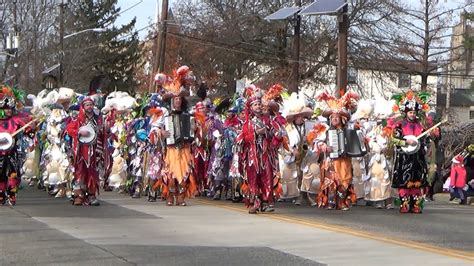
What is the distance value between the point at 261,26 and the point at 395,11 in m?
7.02

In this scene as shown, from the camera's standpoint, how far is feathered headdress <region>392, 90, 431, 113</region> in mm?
15875

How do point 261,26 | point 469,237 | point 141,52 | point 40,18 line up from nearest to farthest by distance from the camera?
point 469,237 → point 261,26 → point 40,18 → point 141,52

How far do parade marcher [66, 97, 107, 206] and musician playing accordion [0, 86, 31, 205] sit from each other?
99 centimetres

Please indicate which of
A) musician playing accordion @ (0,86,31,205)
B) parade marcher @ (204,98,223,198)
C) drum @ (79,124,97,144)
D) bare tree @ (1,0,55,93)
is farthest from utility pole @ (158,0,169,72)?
drum @ (79,124,97,144)

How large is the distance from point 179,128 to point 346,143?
3.21 m

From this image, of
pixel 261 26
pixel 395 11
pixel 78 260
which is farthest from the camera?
pixel 261 26

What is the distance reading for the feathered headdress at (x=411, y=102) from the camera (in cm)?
1588

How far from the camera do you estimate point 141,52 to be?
235 ft

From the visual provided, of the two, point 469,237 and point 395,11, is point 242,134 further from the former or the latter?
point 395,11

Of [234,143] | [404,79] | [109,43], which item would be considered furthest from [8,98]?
[109,43]

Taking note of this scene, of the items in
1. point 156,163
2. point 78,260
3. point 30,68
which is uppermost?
point 30,68

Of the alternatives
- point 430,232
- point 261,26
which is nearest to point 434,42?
point 261,26

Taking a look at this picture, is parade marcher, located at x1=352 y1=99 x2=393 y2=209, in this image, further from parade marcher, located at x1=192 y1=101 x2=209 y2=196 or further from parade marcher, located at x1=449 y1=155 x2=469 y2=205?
parade marcher, located at x1=449 y1=155 x2=469 y2=205

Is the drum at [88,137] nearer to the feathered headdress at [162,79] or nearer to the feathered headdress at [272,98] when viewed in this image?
the feathered headdress at [162,79]
